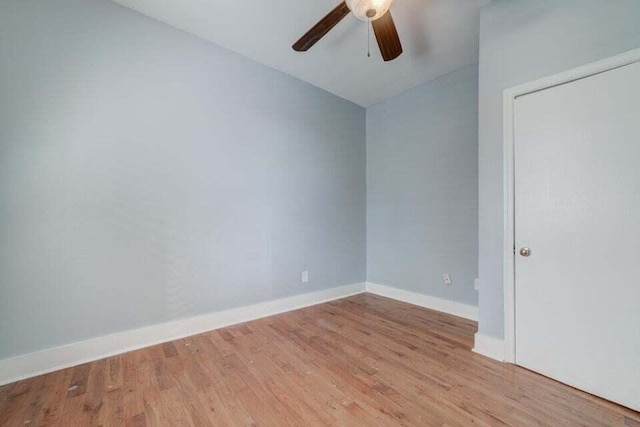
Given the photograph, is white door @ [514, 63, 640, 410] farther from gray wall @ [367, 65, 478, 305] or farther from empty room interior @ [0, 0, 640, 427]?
gray wall @ [367, 65, 478, 305]

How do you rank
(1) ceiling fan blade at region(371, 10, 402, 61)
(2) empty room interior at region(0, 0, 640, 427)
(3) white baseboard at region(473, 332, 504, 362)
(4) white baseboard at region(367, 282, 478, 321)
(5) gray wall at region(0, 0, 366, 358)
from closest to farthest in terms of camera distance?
(2) empty room interior at region(0, 0, 640, 427), (1) ceiling fan blade at region(371, 10, 402, 61), (5) gray wall at region(0, 0, 366, 358), (3) white baseboard at region(473, 332, 504, 362), (4) white baseboard at region(367, 282, 478, 321)

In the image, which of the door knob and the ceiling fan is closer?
the ceiling fan

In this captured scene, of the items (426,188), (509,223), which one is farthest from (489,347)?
(426,188)

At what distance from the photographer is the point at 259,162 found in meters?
2.87

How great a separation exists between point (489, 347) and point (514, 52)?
2.19 metres

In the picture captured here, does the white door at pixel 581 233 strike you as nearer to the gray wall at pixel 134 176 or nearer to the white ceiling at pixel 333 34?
the white ceiling at pixel 333 34

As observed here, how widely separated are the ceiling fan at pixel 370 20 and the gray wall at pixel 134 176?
1.19m

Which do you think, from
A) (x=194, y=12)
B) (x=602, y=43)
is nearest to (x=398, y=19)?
(x=602, y=43)

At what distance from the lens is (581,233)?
1649mm

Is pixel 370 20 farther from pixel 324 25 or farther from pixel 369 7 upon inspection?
pixel 324 25

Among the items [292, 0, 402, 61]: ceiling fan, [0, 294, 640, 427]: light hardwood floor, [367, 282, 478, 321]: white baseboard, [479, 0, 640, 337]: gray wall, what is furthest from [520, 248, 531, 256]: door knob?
[292, 0, 402, 61]: ceiling fan

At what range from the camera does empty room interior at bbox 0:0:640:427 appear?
1.54 m

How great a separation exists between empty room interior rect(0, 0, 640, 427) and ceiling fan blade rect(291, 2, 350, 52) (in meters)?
0.02

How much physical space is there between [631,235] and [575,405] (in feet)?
3.33
